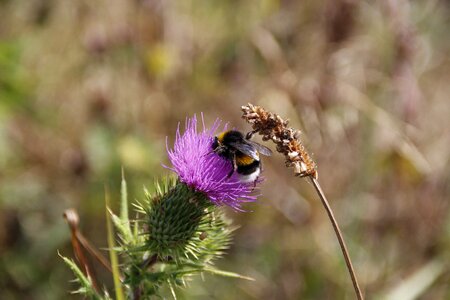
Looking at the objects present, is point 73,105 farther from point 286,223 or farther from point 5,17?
point 286,223

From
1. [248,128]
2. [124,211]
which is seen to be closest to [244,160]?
[124,211]

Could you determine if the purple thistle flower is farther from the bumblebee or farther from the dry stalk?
the dry stalk

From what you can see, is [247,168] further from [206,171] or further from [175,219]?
[175,219]

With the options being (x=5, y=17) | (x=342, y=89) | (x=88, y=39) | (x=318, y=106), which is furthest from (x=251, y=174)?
(x=5, y=17)

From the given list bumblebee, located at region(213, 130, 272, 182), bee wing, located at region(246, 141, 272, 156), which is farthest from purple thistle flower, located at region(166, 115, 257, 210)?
bee wing, located at region(246, 141, 272, 156)

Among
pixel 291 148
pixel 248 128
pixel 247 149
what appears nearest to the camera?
pixel 291 148

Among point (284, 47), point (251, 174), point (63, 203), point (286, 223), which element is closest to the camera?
point (251, 174)
